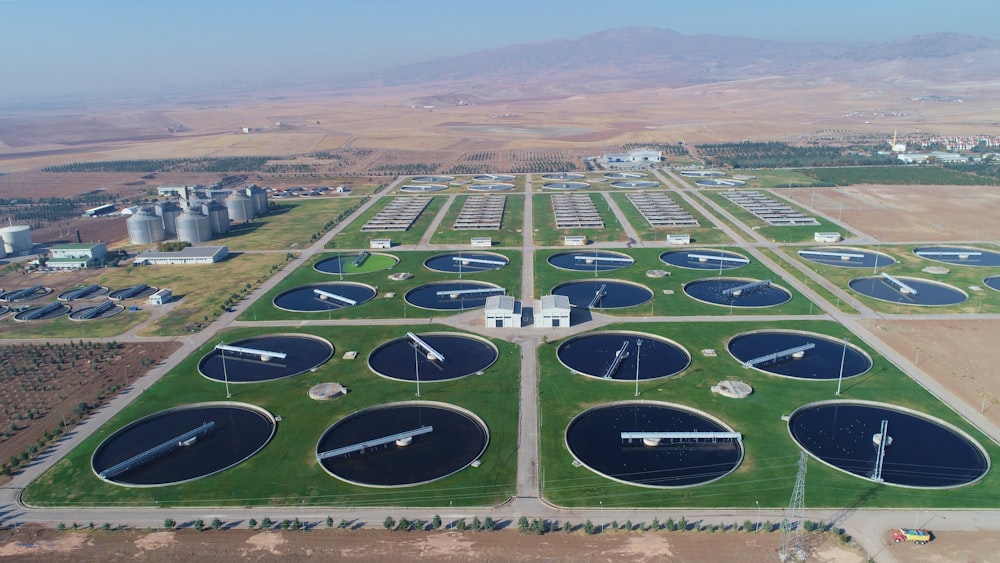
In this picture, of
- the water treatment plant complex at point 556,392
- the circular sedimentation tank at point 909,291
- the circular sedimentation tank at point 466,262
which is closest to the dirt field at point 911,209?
the water treatment plant complex at point 556,392

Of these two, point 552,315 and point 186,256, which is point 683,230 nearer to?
point 552,315

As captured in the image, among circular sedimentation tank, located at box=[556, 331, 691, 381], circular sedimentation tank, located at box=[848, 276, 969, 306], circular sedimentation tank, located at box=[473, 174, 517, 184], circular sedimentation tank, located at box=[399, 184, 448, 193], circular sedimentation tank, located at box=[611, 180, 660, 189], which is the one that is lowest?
circular sedimentation tank, located at box=[556, 331, 691, 381]

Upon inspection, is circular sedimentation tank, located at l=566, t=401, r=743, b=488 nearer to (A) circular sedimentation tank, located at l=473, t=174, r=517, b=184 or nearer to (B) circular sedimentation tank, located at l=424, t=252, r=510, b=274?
(B) circular sedimentation tank, located at l=424, t=252, r=510, b=274

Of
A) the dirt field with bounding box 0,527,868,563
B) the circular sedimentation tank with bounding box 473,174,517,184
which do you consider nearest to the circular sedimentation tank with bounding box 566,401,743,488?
the dirt field with bounding box 0,527,868,563

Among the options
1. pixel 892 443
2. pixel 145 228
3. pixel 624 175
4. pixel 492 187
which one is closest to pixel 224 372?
pixel 892 443

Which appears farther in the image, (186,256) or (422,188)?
(422,188)

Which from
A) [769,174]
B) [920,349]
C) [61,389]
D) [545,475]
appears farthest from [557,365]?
[769,174]

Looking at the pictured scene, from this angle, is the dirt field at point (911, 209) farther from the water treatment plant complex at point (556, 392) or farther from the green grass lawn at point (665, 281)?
the green grass lawn at point (665, 281)
